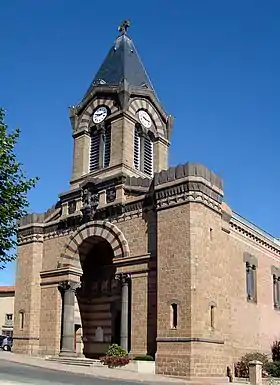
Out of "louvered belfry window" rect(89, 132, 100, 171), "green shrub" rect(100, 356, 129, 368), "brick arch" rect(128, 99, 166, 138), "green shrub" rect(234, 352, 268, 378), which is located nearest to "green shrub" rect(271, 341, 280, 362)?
"green shrub" rect(234, 352, 268, 378)

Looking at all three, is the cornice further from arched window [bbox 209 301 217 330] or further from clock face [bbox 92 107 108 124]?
clock face [bbox 92 107 108 124]

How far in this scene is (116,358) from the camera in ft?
82.5

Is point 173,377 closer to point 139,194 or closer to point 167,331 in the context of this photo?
point 167,331

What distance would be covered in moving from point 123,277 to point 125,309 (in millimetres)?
1635

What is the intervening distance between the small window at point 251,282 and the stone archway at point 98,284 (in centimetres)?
734

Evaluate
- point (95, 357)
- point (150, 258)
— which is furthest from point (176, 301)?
point (95, 357)

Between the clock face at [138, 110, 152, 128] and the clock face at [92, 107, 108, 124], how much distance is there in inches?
86.3

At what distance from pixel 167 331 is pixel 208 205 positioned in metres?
6.30

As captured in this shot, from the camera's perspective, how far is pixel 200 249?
24984 mm

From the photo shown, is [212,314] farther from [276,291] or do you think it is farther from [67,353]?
[276,291]

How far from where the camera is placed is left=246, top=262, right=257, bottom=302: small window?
30.6 metres

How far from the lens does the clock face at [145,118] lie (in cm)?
3372

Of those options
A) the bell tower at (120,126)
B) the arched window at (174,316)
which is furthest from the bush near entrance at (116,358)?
the bell tower at (120,126)

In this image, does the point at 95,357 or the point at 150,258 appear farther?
the point at 95,357
